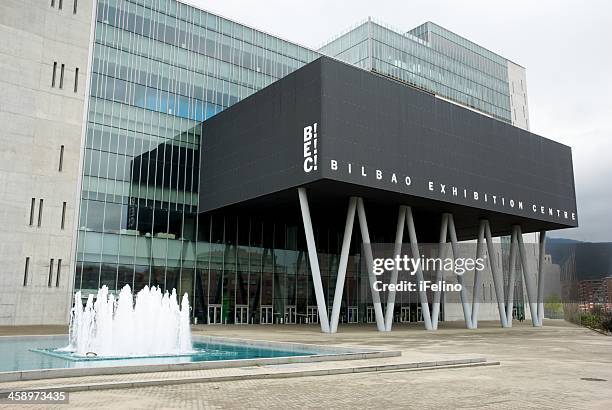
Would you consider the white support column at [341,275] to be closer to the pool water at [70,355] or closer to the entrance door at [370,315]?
the pool water at [70,355]

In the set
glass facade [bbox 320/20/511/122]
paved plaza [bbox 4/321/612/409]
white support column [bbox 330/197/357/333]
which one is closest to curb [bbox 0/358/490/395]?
paved plaza [bbox 4/321/612/409]

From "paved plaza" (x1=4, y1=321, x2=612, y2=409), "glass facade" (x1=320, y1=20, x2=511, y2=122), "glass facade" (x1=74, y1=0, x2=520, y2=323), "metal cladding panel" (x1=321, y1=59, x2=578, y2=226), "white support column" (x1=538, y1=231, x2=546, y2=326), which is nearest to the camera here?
"paved plaza" (x1=4, y1=321, x2=612, y2=409)

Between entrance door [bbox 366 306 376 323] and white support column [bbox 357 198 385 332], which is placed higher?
white support column [bbox 357 198 385 332]

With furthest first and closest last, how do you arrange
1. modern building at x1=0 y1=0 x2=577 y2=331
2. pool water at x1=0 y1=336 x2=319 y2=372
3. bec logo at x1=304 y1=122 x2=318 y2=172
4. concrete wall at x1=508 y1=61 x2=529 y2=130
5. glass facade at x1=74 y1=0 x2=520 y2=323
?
1. concrete wall at x1=508 y1=61 x2=529 y2=130
2. glass facade at x1=74 y1=0 x2=520 y2=323
3. modern building at x1=0 y1=0 x2=577 y2=331
4. bec logo at x1=304 y1=122 x2=318 y2=172
5. pool water at x1=0 y1=336 x2=319 y2=372

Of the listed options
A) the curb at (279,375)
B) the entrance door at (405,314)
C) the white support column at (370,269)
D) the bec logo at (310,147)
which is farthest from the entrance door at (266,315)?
the curb at (279,375)

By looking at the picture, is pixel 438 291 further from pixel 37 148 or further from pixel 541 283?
pixel 37 148

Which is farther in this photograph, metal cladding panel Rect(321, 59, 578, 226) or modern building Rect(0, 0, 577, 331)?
modern building Rect(0, 0, 577, 331)

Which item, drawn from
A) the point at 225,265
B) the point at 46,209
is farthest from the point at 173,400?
the point at 225,265

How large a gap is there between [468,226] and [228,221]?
22.9m

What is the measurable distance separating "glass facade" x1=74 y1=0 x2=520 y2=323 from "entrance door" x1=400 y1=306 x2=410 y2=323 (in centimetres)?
995

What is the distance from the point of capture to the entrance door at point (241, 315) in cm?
4609

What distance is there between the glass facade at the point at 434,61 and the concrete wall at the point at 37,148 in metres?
40.7

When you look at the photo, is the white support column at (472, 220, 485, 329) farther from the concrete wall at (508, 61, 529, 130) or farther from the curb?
the concrete wall at (508, 61, 529, 130)

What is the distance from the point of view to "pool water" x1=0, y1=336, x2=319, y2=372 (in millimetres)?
15523
